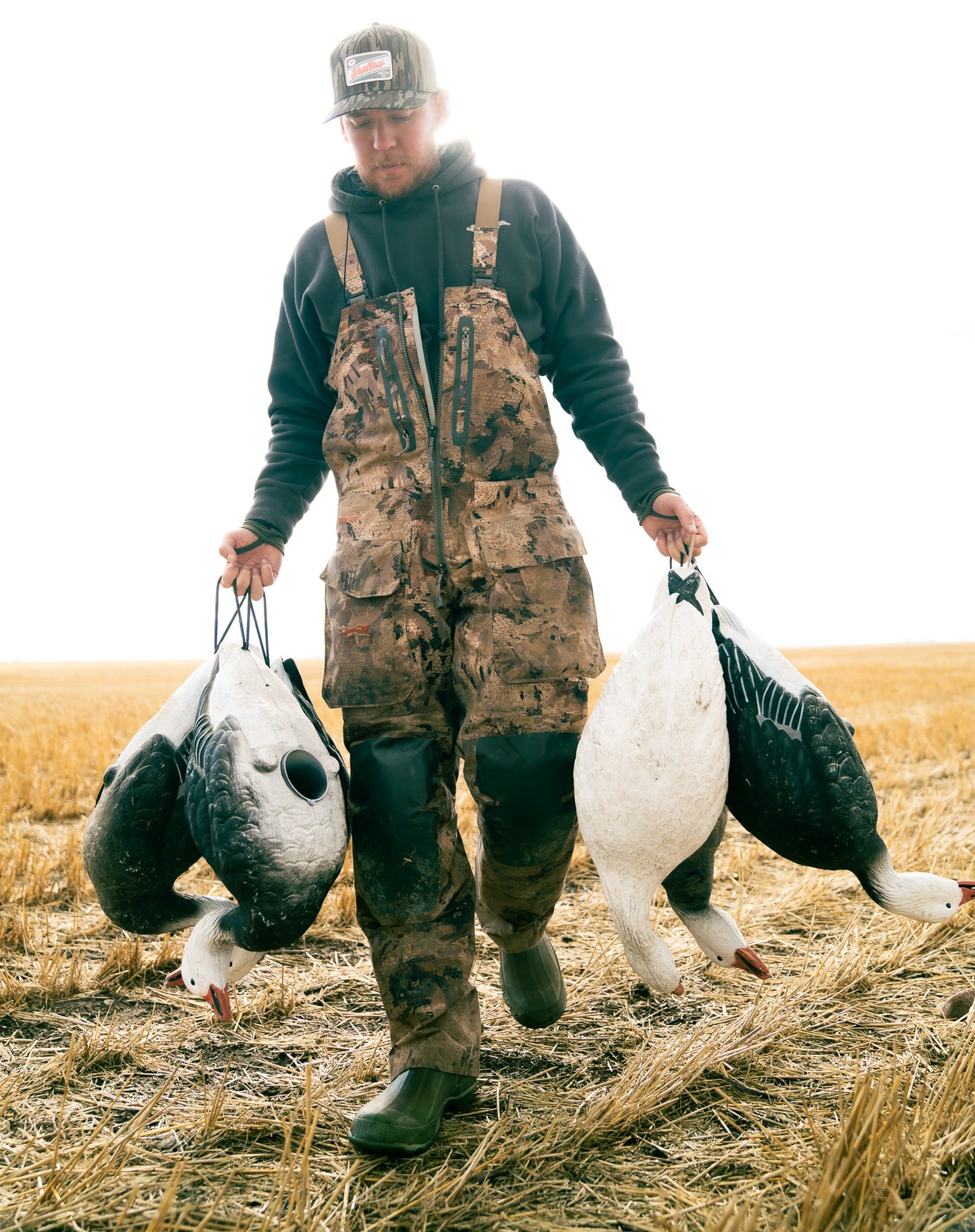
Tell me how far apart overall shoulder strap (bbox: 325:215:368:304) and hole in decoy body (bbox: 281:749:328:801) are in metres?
1.22

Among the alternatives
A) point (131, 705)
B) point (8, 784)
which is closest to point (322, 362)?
point (8, 784)

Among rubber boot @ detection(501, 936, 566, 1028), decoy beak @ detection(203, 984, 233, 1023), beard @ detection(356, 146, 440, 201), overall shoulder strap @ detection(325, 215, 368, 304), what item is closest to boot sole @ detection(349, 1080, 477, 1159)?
decoy beak @ detection(203, 984, 233, 1023)

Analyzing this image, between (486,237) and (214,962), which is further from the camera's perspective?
(486,237)

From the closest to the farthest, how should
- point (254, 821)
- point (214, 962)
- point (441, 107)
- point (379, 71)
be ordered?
1. point (254, 821)
2. point (214, 962)
3. point (379, 71)
4. point (441, 107)

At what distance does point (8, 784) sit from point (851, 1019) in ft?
18.0

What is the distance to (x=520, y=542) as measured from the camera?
2.25 m

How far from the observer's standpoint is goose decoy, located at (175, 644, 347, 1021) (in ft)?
5.94

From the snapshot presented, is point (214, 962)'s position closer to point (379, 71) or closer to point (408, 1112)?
point (408, 1112)

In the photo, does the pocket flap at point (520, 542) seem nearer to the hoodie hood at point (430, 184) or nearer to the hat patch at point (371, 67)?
the hoodie hood at point (430, 184)

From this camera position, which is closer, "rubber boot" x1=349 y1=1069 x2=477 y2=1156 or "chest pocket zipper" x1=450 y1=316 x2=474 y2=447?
"rubber boot" x1=349 y1=1069 x2=477 y2=1156

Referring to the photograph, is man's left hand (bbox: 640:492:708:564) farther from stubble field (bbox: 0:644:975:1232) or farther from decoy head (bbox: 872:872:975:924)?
stubble field (bbox: 0:644:975:1232)

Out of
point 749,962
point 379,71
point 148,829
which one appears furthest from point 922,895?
point 379,71

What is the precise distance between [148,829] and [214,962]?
1.09ft

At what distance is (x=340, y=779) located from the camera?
213cm
